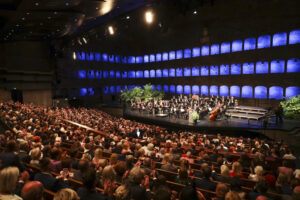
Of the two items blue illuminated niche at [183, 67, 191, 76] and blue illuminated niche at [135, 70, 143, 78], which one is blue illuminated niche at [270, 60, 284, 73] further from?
blue illuminated niche at [135, 70, 143, 78]

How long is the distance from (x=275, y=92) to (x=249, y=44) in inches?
242

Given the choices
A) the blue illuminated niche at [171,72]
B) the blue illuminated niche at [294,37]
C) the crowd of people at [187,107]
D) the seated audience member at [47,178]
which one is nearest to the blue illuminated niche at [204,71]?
the blue illuminated niche at [171,72]

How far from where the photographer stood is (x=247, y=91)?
2505cm

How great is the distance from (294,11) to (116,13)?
56.1ft

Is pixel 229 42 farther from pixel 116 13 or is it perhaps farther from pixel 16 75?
pixel 16 75

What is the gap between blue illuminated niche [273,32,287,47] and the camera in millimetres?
21812

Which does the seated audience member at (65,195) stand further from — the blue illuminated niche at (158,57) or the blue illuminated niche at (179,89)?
the blue illuminated niche at (158,57)

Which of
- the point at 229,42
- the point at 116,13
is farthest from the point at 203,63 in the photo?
the point at 116,13

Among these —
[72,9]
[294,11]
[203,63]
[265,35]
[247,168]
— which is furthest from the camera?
[203,63]

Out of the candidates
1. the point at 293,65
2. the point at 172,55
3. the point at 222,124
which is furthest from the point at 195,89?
the point at 222,124

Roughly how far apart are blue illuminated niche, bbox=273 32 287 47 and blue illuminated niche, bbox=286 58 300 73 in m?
2.03

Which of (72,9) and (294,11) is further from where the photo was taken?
Result: (294,11)

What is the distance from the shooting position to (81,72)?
32.8 metres

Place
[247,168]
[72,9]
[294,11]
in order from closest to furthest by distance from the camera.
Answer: [247,168], [72,9], [294,11]
